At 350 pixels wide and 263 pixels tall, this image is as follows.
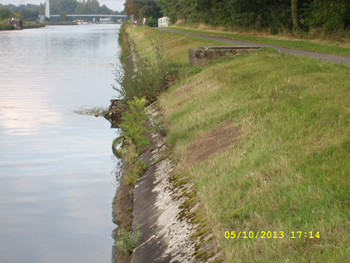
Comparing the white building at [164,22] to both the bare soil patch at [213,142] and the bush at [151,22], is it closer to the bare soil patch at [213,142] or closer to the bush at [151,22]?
the bush at [151,22]

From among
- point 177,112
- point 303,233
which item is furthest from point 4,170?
point 303,233

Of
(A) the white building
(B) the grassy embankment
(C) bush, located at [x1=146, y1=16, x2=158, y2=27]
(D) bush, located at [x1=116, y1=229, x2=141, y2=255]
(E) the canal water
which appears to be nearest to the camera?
(B) the grassy embankment

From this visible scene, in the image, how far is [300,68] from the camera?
39.6 ft

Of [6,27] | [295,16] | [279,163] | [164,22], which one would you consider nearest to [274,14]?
[295,16]

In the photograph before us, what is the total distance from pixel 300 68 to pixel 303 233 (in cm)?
787

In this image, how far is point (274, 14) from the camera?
3712cm

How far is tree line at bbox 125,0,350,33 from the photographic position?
92.8 feet

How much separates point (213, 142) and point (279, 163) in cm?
226

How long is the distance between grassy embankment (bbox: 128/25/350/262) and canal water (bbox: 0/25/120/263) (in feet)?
6.20

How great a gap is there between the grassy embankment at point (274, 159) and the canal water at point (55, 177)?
1.89 metres

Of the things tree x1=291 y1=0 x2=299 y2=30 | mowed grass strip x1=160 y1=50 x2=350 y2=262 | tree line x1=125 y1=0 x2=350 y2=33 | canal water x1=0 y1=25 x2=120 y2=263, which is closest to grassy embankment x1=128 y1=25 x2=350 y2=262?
mowed grass strip x1=160 y1=50 x2=350 y2=262

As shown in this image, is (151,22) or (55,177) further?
(151,22)

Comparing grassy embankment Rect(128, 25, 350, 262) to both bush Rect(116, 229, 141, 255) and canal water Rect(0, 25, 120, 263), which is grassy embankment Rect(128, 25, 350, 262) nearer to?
bush Rect(116, 229, 141, 255)
